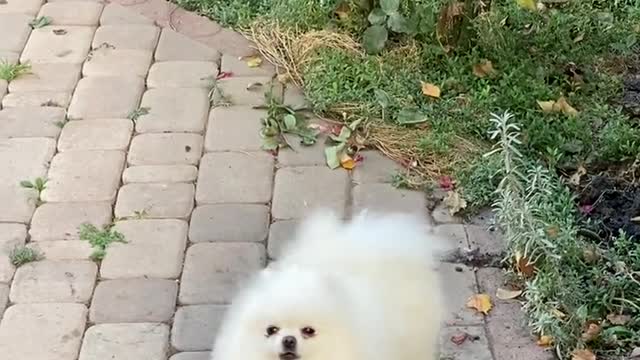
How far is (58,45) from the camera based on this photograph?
434cm

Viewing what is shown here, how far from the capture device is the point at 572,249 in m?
3.13

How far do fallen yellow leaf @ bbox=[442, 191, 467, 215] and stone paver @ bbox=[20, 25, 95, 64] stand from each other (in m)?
1.57

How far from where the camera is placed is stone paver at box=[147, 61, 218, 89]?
4117 millimetres

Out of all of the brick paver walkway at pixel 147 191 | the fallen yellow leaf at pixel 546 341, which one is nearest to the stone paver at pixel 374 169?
the brick paver walkway at pixel 147 191

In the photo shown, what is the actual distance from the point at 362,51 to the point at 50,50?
1.19 meters

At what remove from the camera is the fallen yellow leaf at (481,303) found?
3.13m

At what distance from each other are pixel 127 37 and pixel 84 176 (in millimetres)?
905

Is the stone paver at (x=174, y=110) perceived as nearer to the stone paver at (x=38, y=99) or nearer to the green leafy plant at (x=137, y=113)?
the green leafy plant at (x=137, y=113)

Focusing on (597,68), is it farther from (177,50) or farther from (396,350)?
(396,350)

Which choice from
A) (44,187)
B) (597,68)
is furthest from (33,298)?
(597,68)

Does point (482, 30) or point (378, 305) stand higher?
point (378, 305)

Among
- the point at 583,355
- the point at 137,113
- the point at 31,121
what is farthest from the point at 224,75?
the point at 583,355

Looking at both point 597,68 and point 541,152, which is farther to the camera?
point 597,68

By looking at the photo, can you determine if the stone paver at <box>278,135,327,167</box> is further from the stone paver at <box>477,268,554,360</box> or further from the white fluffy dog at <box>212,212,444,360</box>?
the white fluffy dog at <box>212,212,444,360</box>
